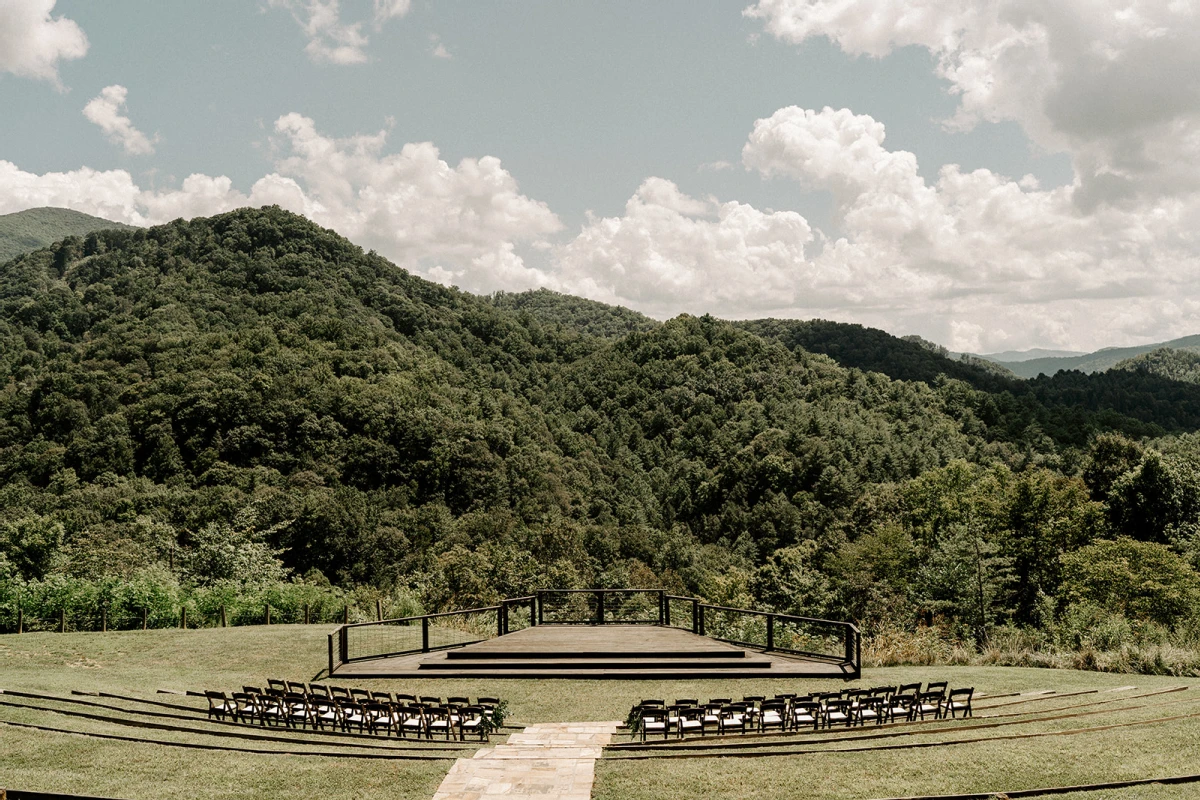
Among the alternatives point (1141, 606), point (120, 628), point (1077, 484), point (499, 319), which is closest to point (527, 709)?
point (120, 628)

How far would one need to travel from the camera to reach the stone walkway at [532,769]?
849 centimetres

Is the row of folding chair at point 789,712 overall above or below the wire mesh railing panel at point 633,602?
above

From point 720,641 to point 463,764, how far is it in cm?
976

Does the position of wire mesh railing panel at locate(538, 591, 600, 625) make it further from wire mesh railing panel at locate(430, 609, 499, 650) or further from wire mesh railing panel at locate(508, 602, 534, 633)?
wire mesh railing panel at locate(430, 609, 499, 650)

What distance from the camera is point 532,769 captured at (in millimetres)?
9375

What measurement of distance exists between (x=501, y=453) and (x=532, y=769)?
246ft

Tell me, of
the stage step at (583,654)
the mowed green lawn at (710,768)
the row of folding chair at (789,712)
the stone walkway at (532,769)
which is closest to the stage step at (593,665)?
the stage step at (583,654)

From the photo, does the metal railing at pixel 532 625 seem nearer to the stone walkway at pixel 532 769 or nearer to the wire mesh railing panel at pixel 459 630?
the wire mesh railing panel at pixel 459 630

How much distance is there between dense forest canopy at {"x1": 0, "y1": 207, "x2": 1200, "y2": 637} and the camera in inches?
1673

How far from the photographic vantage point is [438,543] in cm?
6203

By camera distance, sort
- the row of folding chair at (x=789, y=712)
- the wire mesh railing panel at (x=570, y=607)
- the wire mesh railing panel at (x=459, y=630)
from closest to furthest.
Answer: the row of folding chair at (x=789, y=712)
the wire mesh railing panel at (x=459, y=630)
the wire mesh railing panel at (x=570, y=607)

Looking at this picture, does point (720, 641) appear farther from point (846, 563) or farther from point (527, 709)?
point (846, 563)

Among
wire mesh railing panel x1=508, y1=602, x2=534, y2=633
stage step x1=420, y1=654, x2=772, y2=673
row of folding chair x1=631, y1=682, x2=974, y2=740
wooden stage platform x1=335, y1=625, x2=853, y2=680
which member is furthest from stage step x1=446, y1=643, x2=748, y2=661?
wire mesh railing panel x1=508, y1=602, x2=534, y2=633

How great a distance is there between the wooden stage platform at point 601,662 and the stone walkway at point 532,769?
451cm
